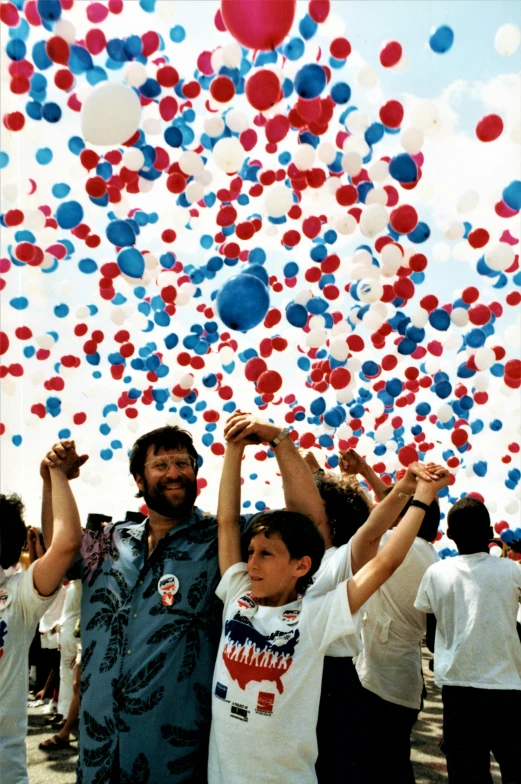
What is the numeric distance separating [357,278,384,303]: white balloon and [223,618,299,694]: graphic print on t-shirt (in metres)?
3.31

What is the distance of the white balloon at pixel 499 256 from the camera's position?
469cm

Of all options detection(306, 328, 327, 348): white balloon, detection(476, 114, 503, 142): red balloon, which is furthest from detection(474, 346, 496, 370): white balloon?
detection(476, 114, 503, 142): red balloon

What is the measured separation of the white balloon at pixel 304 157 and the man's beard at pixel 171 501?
9.16ft

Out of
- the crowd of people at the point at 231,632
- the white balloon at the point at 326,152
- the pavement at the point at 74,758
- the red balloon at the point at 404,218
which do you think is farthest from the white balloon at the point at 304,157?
the pavement at the point at 74,758

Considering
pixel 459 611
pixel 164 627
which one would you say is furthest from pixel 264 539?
pixel 459 611

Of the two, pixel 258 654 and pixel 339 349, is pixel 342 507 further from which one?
pixel 339 349

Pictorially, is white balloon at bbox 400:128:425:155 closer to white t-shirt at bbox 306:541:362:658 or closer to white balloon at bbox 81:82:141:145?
white balloon at bbox 81:82:141:145

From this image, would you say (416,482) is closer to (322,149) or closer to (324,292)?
(322,149)

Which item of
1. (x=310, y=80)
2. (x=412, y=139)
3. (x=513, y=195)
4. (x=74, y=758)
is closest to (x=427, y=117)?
(x=412, y=139)

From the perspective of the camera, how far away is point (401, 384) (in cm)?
570

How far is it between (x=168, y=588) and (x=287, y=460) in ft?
1.60

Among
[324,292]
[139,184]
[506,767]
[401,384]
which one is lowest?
[506,767]

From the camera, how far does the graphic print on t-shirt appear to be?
1.75 meters

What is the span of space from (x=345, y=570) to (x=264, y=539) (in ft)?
1.17
